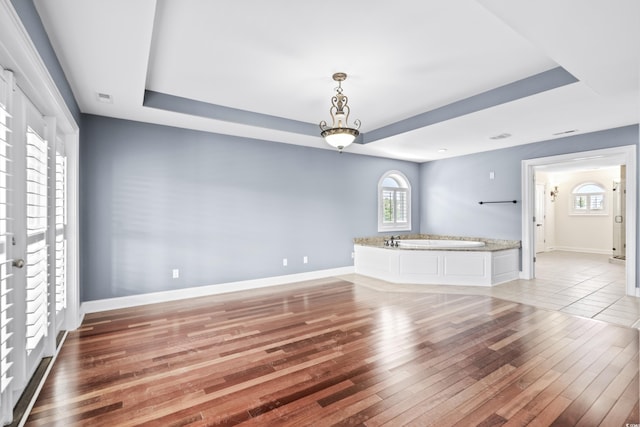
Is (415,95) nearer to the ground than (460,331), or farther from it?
farther from it

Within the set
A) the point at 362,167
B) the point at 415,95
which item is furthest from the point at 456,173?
the point at 415,95

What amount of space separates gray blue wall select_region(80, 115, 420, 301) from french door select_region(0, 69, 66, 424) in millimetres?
1001

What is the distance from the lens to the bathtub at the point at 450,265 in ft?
17.0

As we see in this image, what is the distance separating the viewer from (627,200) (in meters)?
4.46

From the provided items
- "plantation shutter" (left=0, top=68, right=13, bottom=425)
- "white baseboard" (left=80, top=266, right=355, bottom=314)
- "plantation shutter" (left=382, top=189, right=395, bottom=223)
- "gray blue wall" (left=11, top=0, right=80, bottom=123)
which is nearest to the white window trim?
"plantation shutter" (left=382, top=189, right=395, bottom=223)

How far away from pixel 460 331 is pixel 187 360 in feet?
8.34

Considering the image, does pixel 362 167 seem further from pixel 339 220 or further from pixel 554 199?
pixel 554 199

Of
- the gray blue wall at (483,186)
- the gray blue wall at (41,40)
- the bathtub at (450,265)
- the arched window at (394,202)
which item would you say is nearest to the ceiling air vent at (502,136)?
the gray blue wall at (483,186)

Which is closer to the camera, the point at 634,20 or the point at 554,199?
the point at 634,20

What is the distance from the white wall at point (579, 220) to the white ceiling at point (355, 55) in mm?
5820

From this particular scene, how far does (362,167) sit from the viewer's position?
21.3 feet

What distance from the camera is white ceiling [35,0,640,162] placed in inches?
83.6

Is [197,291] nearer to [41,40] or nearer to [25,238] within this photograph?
[25,238]

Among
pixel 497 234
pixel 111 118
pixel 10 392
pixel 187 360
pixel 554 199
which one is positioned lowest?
pixel 187 360
